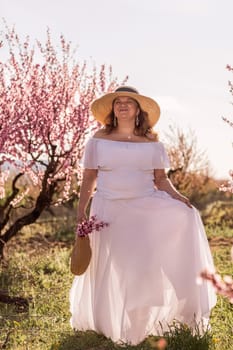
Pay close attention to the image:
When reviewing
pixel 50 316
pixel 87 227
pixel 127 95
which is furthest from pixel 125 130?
pixel 50 316

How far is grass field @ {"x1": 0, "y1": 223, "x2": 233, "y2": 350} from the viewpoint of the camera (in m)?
5.12

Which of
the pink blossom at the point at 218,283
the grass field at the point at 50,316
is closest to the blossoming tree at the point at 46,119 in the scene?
the grass field at the point at 50,316

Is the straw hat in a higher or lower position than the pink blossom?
higher

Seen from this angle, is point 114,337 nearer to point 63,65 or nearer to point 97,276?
point 97,276

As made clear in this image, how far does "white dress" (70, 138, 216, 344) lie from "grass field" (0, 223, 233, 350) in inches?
9.2

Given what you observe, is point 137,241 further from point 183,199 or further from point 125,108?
point 125,108

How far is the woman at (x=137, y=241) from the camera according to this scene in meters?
5.28

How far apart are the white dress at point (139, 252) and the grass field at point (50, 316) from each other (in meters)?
0.23

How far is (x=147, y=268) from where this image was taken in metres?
5.28

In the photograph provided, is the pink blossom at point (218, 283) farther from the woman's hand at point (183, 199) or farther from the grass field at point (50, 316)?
the woman's hand at point (183, 199)

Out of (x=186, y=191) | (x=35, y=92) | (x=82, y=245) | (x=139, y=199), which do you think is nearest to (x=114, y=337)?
(x=82, y=245)

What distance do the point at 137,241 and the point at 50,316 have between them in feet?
6.07

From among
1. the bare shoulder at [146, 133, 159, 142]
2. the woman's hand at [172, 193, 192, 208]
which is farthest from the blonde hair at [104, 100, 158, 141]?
the woman's hand at [172, 193, 192, 208]

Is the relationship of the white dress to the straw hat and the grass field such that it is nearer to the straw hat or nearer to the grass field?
the grass field
